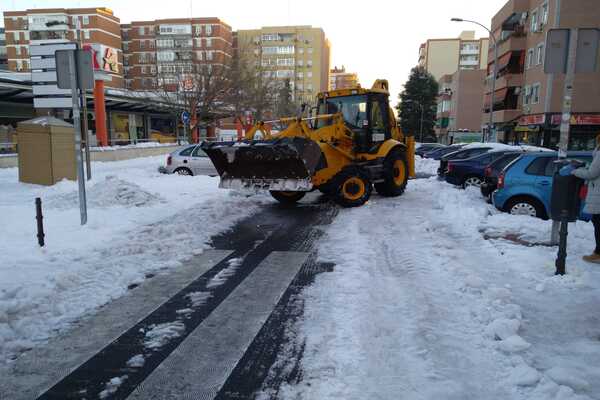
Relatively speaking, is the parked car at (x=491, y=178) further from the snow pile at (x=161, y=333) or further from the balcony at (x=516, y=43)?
the balcony at (x=516, y=43)

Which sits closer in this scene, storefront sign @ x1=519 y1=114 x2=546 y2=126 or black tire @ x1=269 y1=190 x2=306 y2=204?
black tire @ x1=269 y1=190 x2=306 y2=204

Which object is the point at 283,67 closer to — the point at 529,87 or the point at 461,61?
the point at 461,61

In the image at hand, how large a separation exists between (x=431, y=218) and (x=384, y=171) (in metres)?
3.23

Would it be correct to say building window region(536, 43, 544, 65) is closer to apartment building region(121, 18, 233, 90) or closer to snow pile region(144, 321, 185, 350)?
snow pile region(144, 321, 185, 350)

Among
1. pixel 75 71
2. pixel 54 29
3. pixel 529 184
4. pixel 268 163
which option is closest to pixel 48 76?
pixel 75 71

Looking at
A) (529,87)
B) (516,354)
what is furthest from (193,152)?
(529,87)

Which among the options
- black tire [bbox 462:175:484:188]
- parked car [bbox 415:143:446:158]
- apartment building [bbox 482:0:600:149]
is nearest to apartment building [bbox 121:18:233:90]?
apartment building [bbox 482:0:600:149]

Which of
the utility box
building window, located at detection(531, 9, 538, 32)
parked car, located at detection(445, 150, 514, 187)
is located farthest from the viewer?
building window, located at detection(531, 9, 538, 32)

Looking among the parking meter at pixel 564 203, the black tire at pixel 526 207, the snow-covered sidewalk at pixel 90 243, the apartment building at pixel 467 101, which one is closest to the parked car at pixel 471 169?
the black tire at pixel 526 207

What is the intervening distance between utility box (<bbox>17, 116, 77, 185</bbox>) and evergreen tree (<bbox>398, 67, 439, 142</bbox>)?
5481cm

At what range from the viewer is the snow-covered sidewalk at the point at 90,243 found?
446 cm

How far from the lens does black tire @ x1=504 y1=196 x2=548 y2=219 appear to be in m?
8.82

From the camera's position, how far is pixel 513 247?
Result: 6.53 meters

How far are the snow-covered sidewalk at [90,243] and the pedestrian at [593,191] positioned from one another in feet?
17.2
